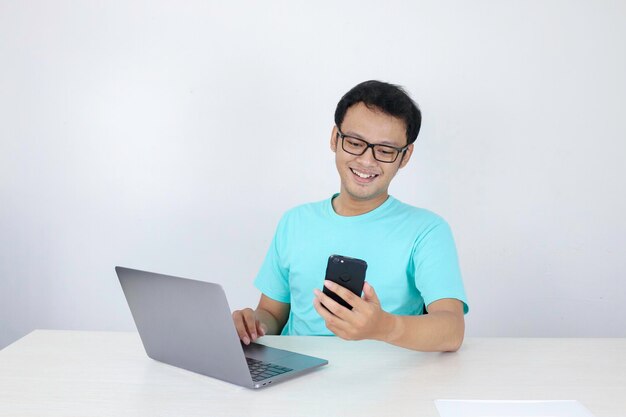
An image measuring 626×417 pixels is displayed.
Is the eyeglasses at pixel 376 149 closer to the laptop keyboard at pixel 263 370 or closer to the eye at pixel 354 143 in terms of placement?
the eye at pixel 354 143

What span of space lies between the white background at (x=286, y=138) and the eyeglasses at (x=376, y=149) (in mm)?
884

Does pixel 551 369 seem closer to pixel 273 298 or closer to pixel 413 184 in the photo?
pixel 273 298

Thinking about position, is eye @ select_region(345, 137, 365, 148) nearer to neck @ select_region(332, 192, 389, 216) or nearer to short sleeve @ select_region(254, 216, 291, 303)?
neck @ select_region(332, 192, 389, 216)

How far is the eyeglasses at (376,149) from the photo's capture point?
195cm

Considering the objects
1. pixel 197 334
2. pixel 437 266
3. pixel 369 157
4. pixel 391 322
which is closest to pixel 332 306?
pixel 391 322

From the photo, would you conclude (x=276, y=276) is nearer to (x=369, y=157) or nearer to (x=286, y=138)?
(x=369, y=157)

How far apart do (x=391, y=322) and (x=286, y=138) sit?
1553 mm

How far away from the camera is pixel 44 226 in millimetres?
2998

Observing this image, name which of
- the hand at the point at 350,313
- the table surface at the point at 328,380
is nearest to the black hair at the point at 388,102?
the table surface at the point at 328,380

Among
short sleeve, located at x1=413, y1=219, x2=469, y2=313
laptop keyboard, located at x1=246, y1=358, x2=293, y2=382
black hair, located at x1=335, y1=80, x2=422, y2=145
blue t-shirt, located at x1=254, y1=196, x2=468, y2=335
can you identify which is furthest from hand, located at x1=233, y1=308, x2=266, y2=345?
black hair, located at x1=335, y1=80, x2=422, y2=145

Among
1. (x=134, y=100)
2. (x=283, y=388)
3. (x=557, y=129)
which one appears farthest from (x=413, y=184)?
(x=283, y=388)

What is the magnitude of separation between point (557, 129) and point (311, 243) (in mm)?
1318

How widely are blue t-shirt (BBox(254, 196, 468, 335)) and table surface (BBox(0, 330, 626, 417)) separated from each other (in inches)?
9.7

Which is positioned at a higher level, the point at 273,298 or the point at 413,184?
the point at 413,184
